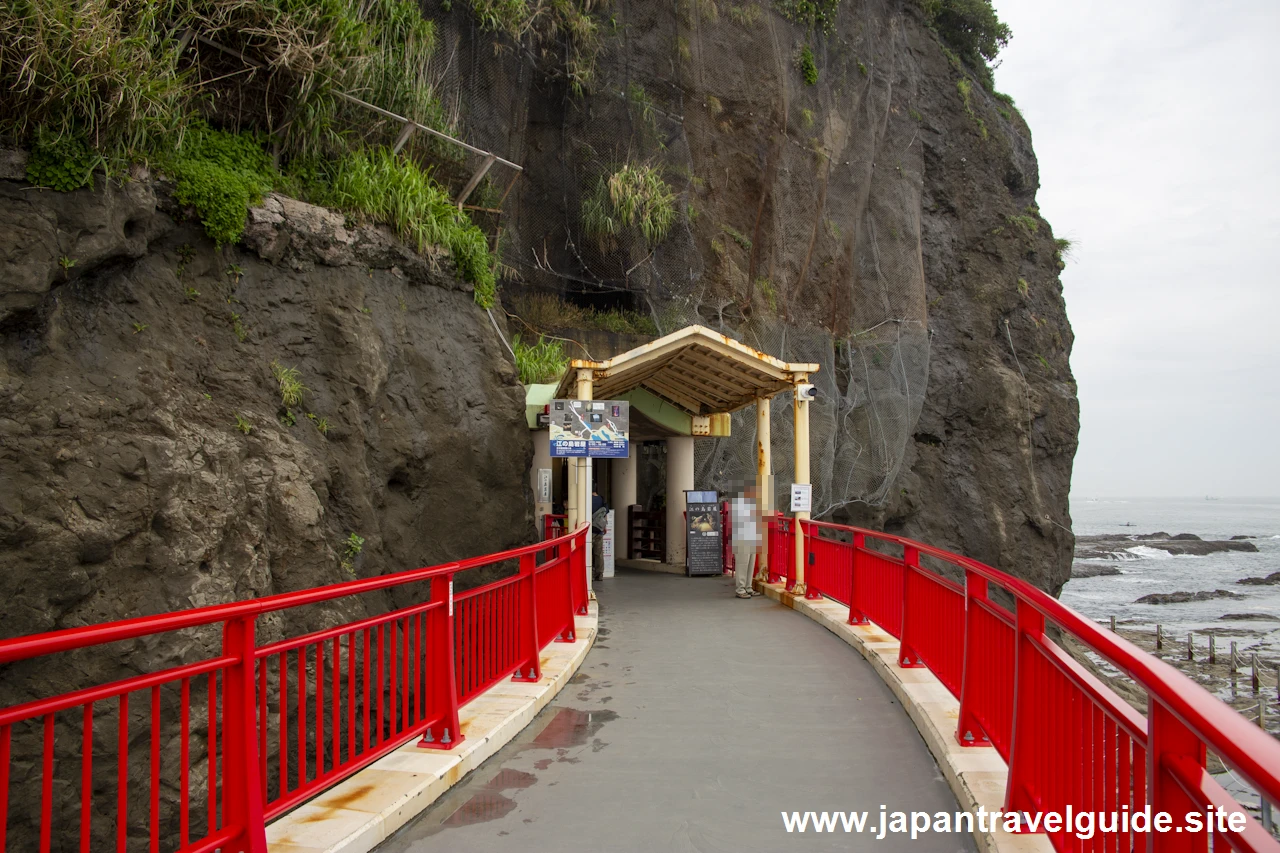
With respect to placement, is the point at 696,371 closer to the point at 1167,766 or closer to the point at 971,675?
the point at 971,675

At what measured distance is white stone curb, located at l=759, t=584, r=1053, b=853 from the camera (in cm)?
403

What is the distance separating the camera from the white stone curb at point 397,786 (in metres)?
4.02

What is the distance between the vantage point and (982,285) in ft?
112

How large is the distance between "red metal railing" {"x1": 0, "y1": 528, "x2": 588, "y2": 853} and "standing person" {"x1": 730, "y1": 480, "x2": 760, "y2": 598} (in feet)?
12.5

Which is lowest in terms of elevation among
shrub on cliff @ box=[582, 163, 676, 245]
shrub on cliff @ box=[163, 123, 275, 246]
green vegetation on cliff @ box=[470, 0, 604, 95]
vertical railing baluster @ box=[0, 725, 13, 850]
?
vertical railing baluster @ box=[0, 725, 13, 850]

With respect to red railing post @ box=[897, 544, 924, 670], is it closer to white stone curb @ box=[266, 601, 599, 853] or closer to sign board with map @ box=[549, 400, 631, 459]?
white stone curb @ box=[266, 601, 599, 853]

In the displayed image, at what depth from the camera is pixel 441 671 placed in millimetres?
5531

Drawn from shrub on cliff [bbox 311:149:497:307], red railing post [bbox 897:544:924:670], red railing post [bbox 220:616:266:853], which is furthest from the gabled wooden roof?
red railing post [bbox 220:616:266:853]

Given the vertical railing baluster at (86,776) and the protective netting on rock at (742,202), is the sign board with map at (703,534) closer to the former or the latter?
the protective netting on rock at (742,202)

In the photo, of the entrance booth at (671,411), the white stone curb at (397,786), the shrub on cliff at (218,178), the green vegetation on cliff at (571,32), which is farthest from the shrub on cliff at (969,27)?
the white stone curb at (397,786)

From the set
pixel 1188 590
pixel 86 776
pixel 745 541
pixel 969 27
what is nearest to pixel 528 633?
pixel 86 776

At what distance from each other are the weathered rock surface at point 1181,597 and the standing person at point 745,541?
148 ft

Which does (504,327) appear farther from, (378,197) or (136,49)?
(136,49)

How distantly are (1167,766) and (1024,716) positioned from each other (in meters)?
1.88
